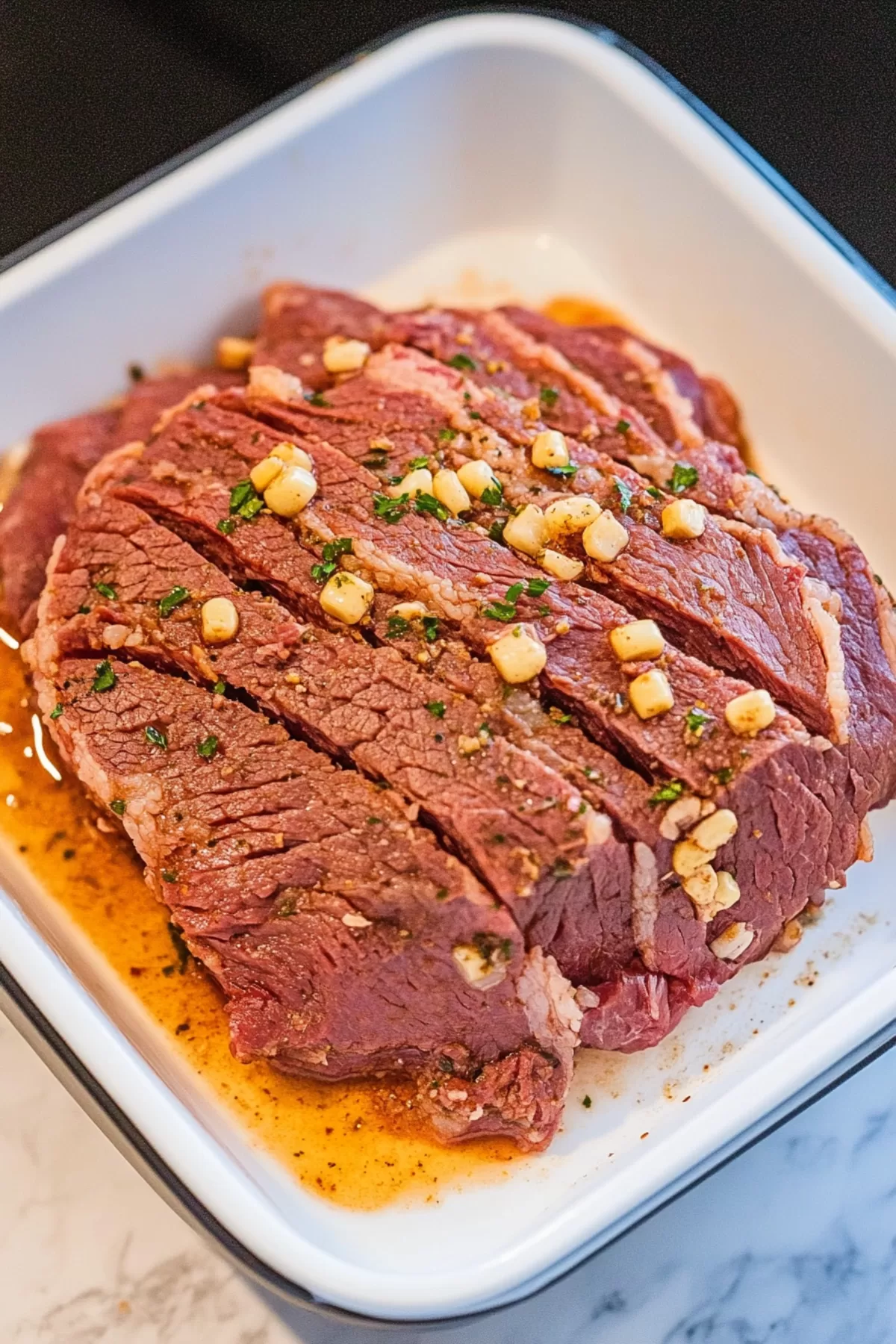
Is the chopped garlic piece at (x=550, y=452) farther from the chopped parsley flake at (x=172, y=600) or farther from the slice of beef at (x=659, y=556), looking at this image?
the chopped parsley flake at (x=172, y=600)

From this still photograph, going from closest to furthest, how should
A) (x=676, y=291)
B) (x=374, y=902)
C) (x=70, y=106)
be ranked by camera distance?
1. (x=374, y=902)
2. (x=676, y=291)
3. (x=70, y=106)

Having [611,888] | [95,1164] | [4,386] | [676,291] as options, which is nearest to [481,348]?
[676,291]

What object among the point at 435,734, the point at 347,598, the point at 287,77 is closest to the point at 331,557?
the point at 347,598

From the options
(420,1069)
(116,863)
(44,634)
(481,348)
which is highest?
(481,348)

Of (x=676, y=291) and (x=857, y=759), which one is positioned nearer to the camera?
(x=857, y=759)

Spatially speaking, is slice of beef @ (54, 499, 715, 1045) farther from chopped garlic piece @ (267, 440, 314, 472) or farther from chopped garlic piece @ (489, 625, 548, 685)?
chopped garlic piece @ (267, 440, 314, 472)

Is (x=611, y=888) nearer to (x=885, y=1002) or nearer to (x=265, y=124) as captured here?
(x=885, y=1002)

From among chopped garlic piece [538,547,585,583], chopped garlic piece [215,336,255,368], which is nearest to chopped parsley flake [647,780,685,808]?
chopped garlic piece [538,547,585,583]
